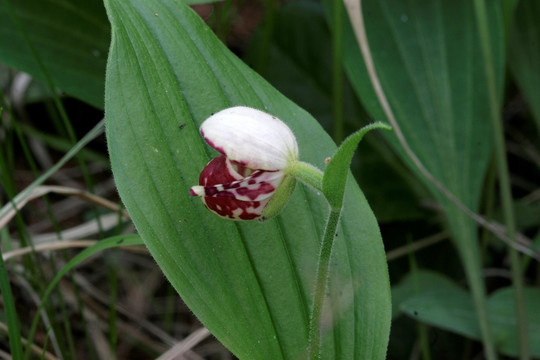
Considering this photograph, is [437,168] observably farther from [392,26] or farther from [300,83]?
[300,83]

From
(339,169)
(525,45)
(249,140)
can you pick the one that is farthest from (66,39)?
(525,45)

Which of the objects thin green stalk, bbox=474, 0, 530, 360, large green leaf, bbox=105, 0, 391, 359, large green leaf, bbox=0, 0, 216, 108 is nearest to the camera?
large green leaf, bbox=105, 0, 391, 359

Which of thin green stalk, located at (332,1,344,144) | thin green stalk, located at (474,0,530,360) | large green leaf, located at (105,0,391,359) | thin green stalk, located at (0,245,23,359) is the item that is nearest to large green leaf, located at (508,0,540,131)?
thin green stalk, located at (474,0,530,360)

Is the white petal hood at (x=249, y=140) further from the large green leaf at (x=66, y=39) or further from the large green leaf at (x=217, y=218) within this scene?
the large green leaf at (x=66, y=39)

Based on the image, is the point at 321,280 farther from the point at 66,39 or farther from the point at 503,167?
the point at 66,39

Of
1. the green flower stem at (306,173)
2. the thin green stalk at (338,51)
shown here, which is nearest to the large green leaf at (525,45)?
the thin green stalk at (338,51)

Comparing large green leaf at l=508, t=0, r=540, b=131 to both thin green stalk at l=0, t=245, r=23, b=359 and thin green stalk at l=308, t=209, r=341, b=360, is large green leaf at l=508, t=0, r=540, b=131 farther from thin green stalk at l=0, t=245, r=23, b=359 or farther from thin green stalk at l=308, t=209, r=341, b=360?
thin green stalk at l=0, t=245, r=23, b=359
